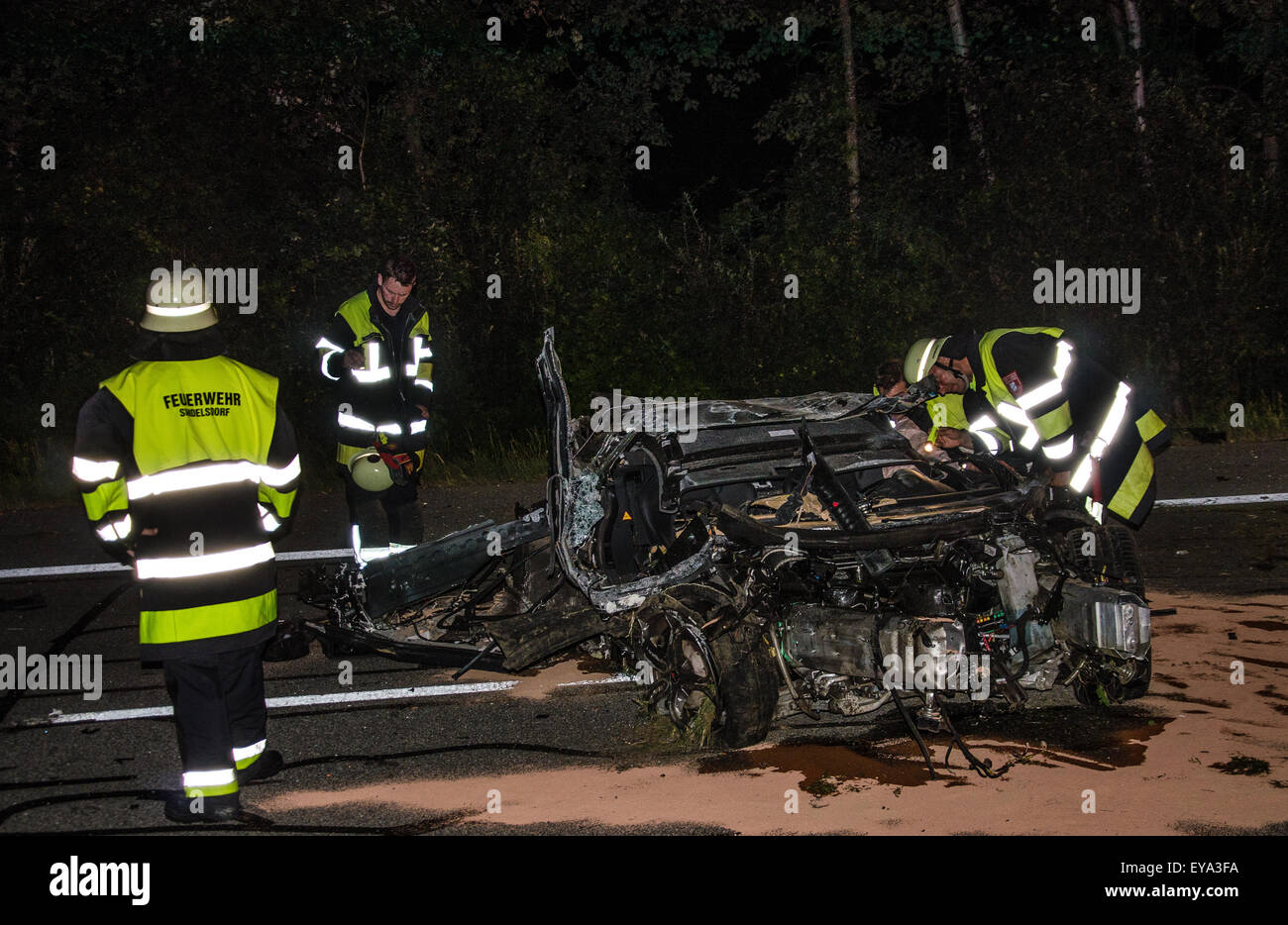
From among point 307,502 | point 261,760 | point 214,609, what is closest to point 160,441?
point 214,609

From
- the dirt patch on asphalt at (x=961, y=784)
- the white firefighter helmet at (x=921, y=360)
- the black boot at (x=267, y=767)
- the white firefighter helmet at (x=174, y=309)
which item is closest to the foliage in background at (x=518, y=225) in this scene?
the white firefighter helmet at (x=921, y=360)

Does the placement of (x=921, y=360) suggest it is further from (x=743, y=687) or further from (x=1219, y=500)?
(x=1219, y=500)

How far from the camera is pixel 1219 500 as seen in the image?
995 centimetres

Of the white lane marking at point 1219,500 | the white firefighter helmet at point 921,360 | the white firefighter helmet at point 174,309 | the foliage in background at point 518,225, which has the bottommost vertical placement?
the white lane marking at point 1219,500

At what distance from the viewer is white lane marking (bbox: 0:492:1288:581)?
9211mm

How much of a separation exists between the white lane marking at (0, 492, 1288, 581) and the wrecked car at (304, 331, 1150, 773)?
118 inches

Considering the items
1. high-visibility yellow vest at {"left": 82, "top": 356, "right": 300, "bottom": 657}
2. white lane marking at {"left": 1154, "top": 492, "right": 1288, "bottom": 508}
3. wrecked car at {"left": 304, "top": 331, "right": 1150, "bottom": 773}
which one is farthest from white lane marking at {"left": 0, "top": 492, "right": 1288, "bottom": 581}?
high-visibility yellow vest at {"left": 82, "top": 356, "right": 300, "bottom": 657}

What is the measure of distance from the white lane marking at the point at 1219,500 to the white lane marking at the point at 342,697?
5483mm

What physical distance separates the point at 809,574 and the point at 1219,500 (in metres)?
5.93

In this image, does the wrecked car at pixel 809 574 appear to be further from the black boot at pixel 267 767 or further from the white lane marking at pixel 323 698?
the black boot at pixel 267 767

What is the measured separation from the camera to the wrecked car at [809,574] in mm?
5250

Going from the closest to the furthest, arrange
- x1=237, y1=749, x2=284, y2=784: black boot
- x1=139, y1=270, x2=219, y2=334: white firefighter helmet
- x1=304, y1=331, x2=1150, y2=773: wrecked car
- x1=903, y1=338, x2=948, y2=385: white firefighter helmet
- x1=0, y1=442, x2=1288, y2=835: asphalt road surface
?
x1=139, y1=270, x2=219, y2=334: white firefighter helmet < x1=0, y1=442, x2=1288, y2=835: asphalt road surface < x1=237, y1=749, x2=284, y2=784: black boot < x1=304, y1=331, x2=1150, y2=773: wrecked car < x1=903, y1=338, x2=948, y2=385: white firefighter helmet

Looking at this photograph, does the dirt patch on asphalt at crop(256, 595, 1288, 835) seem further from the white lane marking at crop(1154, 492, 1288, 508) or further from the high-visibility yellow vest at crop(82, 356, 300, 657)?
the white lane marking at crop(1154, 492, 1288, 508)

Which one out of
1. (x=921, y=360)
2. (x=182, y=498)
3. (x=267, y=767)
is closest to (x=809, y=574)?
(x=921, y=360)
